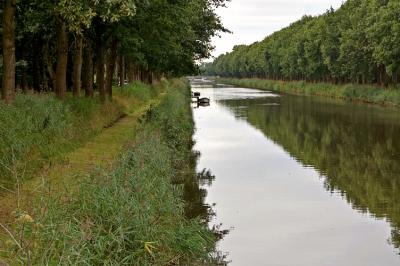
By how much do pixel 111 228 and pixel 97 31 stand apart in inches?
826

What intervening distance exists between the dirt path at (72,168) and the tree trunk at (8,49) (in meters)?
3.04

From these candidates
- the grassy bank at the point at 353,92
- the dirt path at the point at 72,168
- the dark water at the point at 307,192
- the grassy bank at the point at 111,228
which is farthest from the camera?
the grassy bank at the point at 353,92

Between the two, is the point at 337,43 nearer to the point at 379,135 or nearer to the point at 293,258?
the point at 379,135

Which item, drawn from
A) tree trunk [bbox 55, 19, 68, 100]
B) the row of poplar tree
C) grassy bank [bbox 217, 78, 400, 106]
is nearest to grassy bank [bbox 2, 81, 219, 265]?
the row of poplar tree

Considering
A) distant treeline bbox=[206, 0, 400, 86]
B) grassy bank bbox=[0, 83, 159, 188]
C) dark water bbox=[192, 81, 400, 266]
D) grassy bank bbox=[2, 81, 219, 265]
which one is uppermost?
distant treeline bbox=[206, 0, 400, 86]

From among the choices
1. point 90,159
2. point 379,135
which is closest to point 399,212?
point 90,159

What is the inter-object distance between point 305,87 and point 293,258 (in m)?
87.7

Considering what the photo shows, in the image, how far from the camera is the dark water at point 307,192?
47.7 feet

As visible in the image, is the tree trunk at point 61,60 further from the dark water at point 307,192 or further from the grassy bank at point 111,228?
the grassy bank at point 111,228

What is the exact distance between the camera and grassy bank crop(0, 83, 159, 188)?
1383 cm

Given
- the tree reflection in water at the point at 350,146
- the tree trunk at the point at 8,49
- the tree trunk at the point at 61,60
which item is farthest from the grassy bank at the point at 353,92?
the tree trunk at the point at 8,49

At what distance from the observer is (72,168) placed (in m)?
15.8

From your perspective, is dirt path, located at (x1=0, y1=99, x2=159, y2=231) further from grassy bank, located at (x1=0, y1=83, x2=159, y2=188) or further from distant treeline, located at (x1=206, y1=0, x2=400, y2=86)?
distant treeline, located at (x1=206, y1=0, x2=400, y2=86)

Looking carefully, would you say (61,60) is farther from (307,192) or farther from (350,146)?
(350,146)
